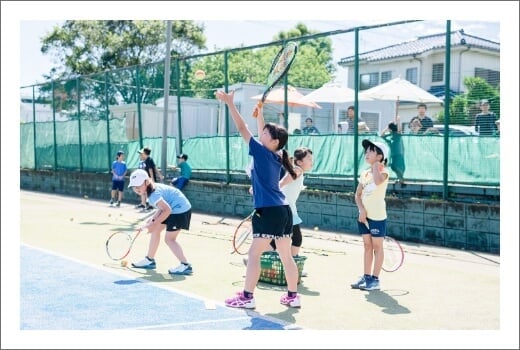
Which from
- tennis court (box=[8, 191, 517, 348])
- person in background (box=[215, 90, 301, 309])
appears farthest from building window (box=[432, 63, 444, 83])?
person in background (box=[215, 90, 301, 309])

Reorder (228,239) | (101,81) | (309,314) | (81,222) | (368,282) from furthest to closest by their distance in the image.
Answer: (101,81) < (81,222) < (228,239) < (368,282) < (309,314)

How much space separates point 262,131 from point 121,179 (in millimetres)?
14026

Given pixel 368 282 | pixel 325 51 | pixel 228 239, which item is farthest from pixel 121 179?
pixel 325 51

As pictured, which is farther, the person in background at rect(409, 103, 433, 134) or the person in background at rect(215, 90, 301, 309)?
the person in background at rect(409, 103, 433, 134)

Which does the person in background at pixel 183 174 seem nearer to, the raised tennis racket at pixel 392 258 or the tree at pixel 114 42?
the raised tennis racket at pixel 392 258

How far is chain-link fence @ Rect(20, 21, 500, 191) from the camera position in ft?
41.7

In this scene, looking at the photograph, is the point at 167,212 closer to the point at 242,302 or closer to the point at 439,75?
the point at 242,302

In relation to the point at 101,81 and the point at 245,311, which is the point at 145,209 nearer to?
the point at 101,81

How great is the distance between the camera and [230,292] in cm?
808

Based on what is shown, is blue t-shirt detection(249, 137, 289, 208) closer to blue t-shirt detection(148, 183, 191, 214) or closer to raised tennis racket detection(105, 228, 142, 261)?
blue t-shirt detection(148, 183, 191, 214)

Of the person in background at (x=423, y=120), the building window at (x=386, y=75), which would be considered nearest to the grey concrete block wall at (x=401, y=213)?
the person in background at (x=423, y=120)

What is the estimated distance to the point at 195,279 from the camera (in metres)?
8.85

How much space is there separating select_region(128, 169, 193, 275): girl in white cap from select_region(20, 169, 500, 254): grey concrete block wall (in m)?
5.07

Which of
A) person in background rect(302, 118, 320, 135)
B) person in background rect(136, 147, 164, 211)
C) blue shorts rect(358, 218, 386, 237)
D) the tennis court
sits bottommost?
the tennis court
